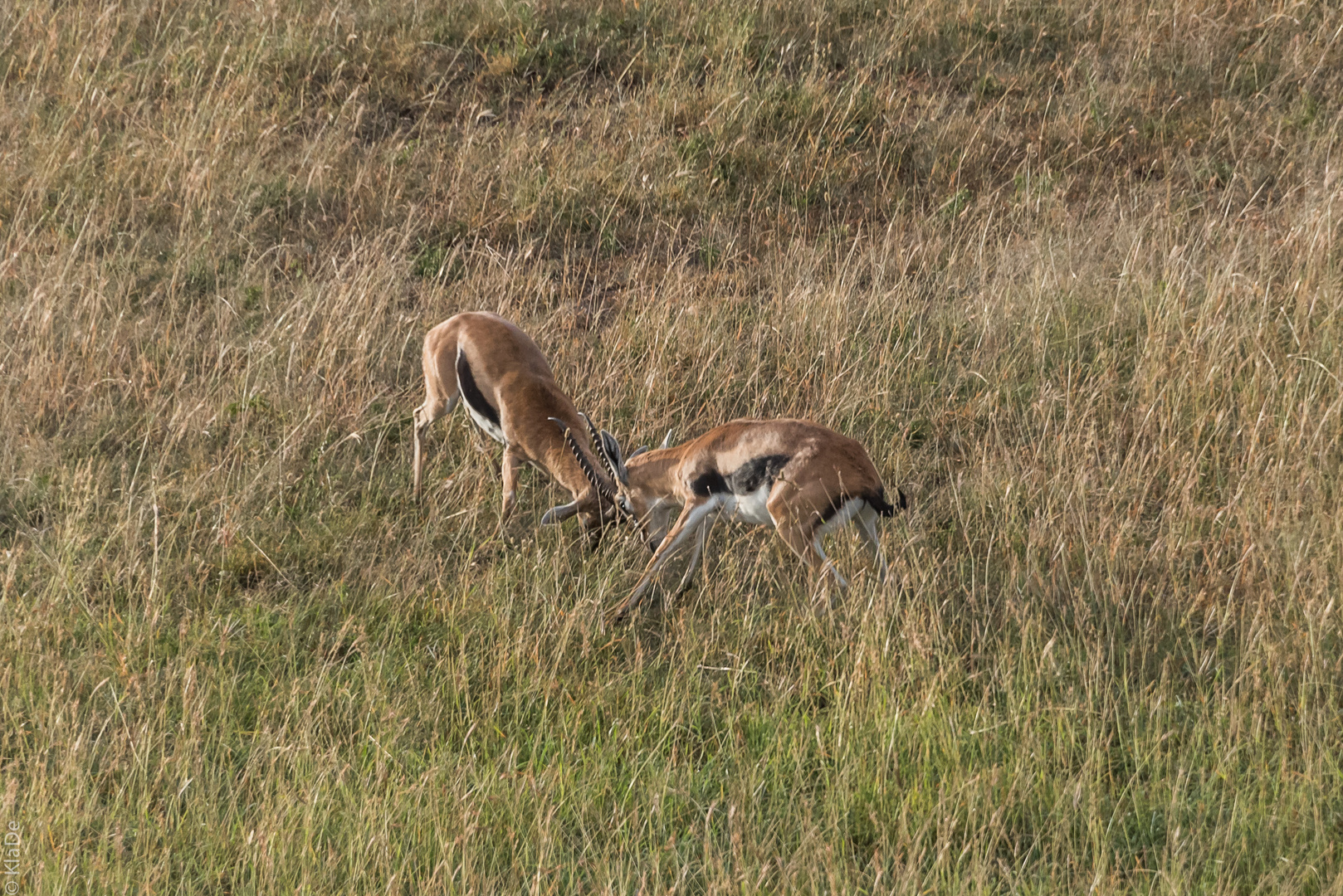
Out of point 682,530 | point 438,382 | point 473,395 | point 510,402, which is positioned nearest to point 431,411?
point 438,382

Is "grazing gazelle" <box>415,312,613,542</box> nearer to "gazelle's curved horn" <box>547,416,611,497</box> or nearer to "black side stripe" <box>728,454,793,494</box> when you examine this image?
"gazelle's curved horn" <box>547,416,611,497</box>

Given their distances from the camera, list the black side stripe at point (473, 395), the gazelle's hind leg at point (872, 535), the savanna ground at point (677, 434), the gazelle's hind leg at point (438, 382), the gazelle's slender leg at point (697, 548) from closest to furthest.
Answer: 1. the savanna ground at point (677, 434)
2. the gazelle's hind leg at point (872, 535)
3. the gazelle's slender leg at point (697, 548)
4. the black side stripe at point (473, 395)
5. the gazelle's hind leg at point (438, 382)

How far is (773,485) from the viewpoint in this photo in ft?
15.6

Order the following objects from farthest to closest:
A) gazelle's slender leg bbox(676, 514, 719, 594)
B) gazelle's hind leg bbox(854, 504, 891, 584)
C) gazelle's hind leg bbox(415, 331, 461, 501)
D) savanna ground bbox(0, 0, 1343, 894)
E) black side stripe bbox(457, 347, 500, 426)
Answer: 1. gazelle's hind leg bbox(415, 331, 461, 501)
2. black side stripe bbox(457, 347, 500, 426)
3. gazelle's slender leg bbox(676, 514, 719, 594)
4. gazelle's hind leg bbox(854, 504, 891, 584)
5. savanna ground bbox(0, 0, 1343, 894)

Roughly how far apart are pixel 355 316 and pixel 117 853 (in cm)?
366

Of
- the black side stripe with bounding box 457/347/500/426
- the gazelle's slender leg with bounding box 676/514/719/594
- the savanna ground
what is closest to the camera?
the savanna ground

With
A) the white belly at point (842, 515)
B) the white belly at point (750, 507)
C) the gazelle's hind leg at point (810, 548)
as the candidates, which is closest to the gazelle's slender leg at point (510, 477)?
the white belly at point (750, 507)

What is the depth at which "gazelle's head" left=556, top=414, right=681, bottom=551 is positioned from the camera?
5219 mm

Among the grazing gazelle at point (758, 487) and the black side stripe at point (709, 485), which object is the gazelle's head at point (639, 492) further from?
the black side stripe at point (709, 485)

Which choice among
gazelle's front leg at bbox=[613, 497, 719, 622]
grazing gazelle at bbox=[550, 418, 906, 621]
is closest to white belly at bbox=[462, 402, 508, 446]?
grazing gazelle at bbox=[550, 418, 906, 621]

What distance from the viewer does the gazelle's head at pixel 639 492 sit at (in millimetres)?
5219

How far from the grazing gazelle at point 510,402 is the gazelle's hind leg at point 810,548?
0.91m

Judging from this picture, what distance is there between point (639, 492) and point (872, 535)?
3.44 ft

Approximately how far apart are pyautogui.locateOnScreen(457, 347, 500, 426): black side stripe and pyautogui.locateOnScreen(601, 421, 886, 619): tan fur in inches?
30.3
